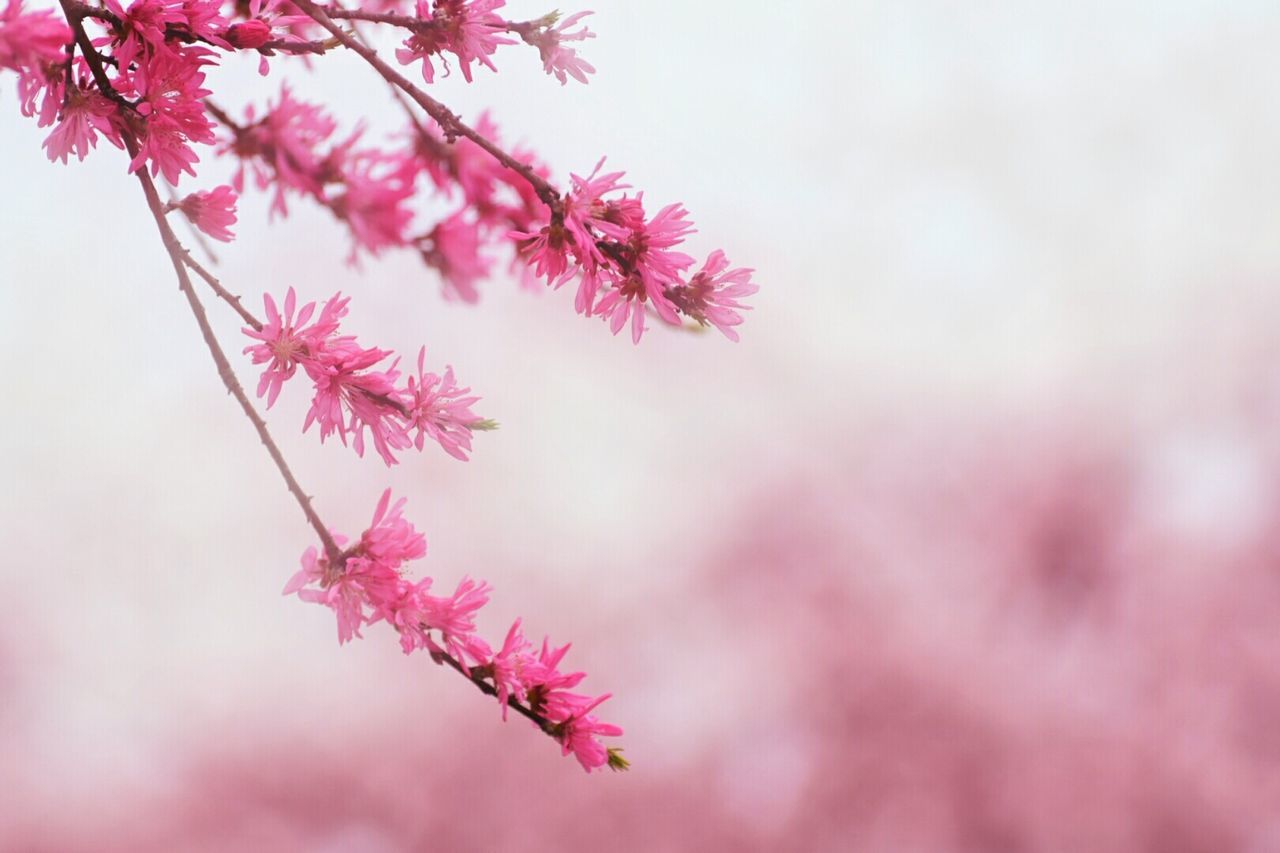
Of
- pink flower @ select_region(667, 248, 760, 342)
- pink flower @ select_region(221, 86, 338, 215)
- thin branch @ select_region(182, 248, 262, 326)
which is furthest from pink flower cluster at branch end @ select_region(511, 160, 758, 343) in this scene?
pink flower @ select_region(221, 86, 338, 215)

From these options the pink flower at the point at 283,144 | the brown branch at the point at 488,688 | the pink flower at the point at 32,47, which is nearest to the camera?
the pink flower at the point at 32,47

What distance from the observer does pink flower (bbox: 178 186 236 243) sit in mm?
545

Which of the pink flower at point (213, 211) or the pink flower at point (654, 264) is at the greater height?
the pink flower at point (654, 264)

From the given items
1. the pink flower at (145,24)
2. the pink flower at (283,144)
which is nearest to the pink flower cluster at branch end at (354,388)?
the pink flower at (145,24)

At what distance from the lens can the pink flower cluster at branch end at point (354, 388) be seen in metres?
0.50

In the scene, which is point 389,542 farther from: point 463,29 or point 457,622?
point 463,29

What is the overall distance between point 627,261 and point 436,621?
7.3 inches

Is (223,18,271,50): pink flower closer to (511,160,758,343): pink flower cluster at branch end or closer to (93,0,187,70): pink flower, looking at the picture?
(93,0,187,70): pink flower

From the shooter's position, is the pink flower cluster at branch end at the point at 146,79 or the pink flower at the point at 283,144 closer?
the pink flower cluster at branch end at the point at 146,79

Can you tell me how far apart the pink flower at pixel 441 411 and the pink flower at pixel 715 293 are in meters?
0.10

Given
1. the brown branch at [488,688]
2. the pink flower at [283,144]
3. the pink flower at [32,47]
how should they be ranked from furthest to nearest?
the pink flower at [283,144] → the brown branch at [488,688] → the pink flower at [32,47]

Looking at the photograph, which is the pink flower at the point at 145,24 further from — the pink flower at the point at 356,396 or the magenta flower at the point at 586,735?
the magenta flower at the point at 586,735

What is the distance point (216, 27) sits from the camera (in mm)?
471

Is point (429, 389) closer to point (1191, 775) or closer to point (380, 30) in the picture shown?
point (380, 30)
